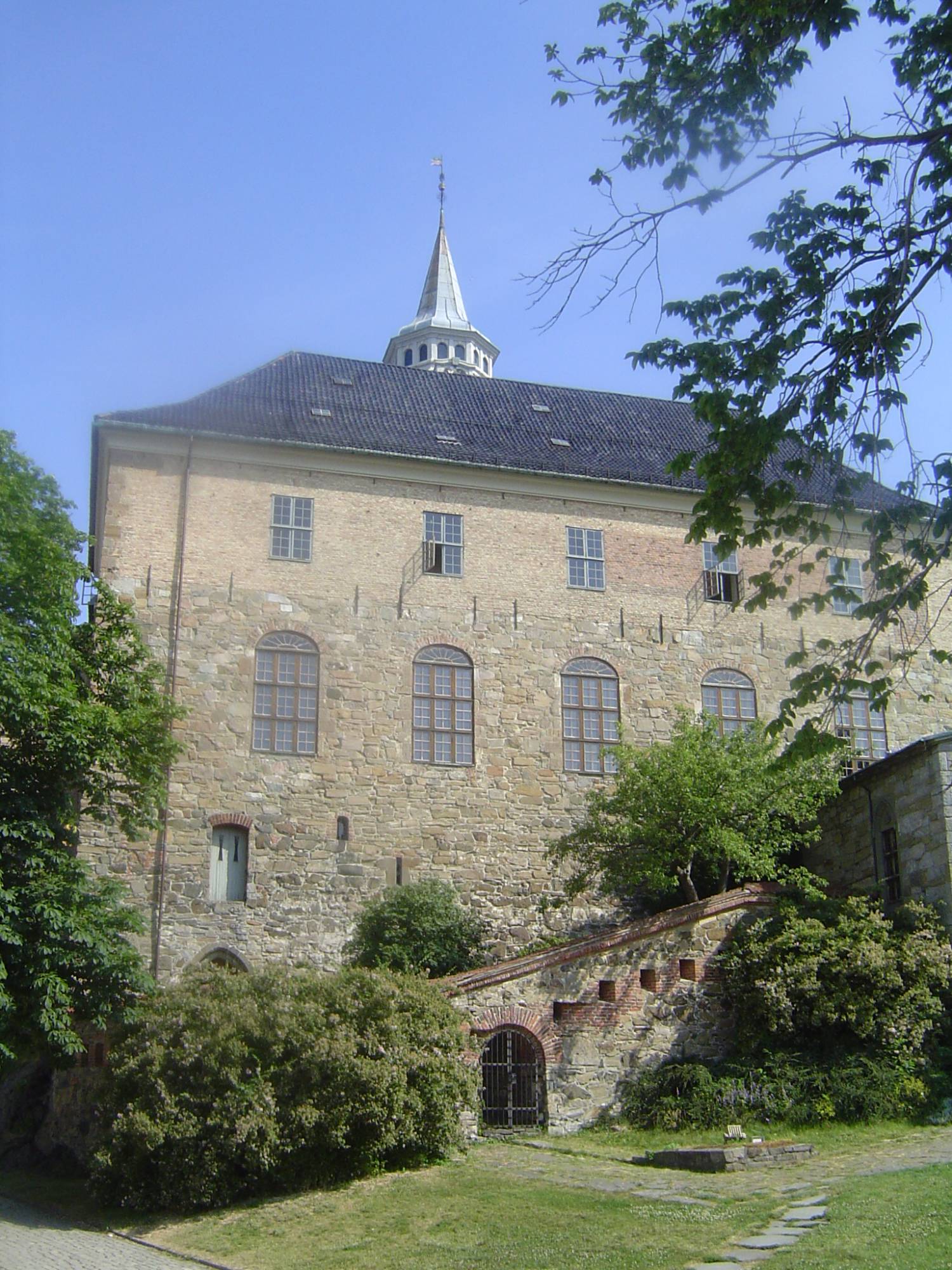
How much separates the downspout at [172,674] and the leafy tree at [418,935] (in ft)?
11.2

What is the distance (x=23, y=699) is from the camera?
18656mm

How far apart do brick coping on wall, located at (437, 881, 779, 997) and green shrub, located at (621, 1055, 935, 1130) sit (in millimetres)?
2028

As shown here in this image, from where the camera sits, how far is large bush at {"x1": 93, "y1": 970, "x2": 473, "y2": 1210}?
16188mm

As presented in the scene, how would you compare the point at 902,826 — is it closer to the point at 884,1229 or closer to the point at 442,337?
the point at 884,1229

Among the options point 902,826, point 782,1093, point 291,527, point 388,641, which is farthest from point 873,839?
point 291,527

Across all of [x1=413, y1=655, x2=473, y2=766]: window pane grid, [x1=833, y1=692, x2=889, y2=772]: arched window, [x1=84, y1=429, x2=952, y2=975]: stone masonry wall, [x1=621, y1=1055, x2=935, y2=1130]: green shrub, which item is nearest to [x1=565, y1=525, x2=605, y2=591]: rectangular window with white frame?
[x1=84, y1=429, x2=952, y2=975]: stone masonry wall

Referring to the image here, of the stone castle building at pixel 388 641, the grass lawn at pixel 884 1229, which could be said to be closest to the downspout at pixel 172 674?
the stone castle building at pixel 388 641

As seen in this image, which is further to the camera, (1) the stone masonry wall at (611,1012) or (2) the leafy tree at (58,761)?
(1) the stone masonry wall at (611,1012)

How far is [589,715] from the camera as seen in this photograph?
2795 cm

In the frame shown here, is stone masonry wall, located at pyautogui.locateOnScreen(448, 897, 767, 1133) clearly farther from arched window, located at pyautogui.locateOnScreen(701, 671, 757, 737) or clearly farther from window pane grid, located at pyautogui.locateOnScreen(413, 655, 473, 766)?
arched window, located at pyautogui.locateOnScreen(701, 671, 757, 737)

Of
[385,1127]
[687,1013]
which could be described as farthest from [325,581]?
[385,1127]

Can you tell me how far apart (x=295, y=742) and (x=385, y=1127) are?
10669 mm

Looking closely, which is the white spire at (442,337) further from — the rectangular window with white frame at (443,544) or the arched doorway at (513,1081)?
the arched doorway at (513,1081)

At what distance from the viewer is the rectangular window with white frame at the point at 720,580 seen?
29.6m
